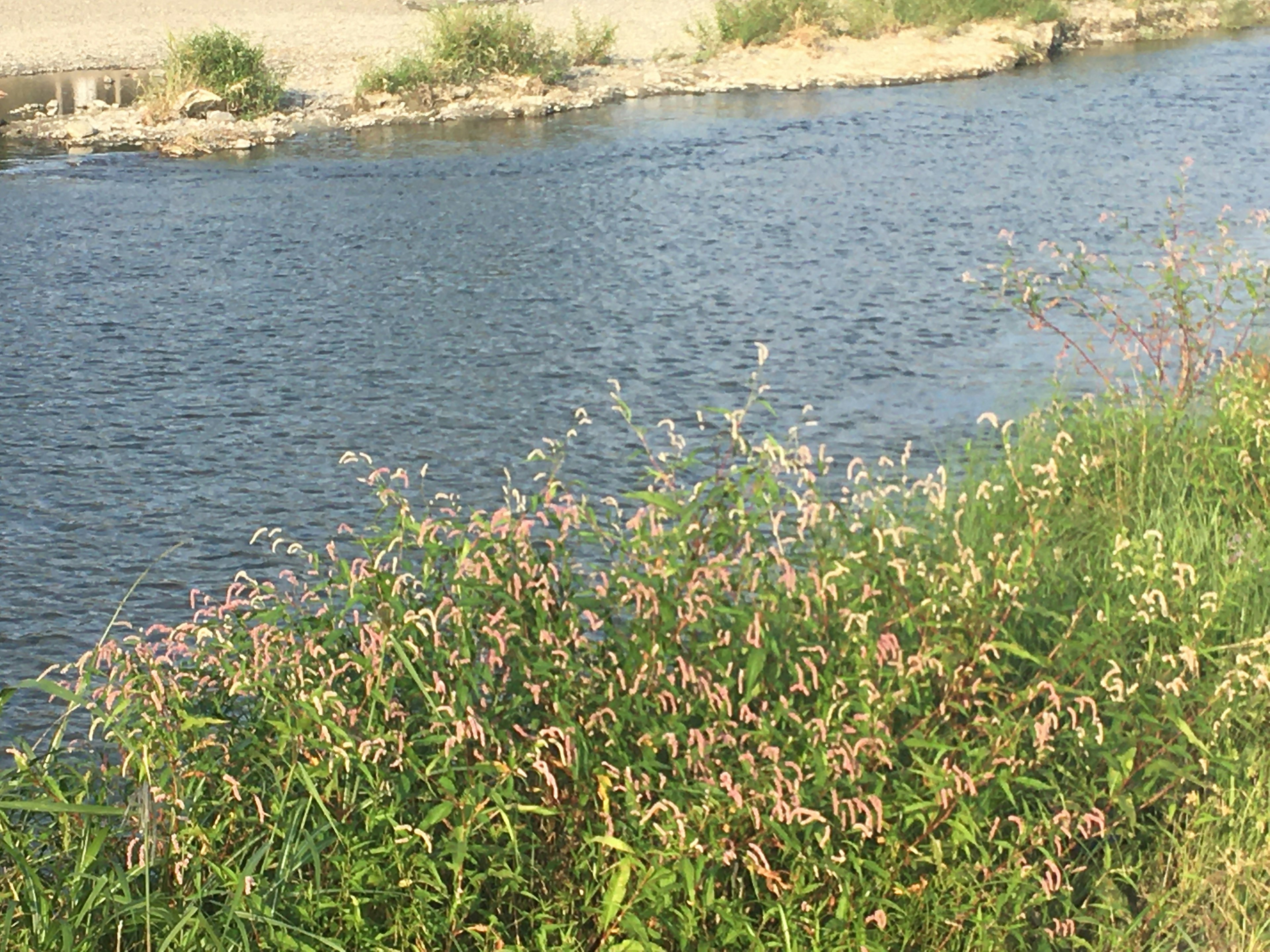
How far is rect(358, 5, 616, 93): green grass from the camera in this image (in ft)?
81.4

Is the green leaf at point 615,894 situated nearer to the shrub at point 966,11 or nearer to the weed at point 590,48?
the weed at point 590,48

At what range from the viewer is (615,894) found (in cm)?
440

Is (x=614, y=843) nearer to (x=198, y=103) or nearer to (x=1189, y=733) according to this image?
(x=1189, y=733)

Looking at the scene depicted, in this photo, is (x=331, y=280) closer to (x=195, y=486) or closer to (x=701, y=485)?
(x=195, y=486)

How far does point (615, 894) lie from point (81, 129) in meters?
20.4

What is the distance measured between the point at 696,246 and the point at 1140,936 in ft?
38.8

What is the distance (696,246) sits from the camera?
53.1 ft

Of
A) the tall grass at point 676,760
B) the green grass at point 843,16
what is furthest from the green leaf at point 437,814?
the green grass at point 843,16

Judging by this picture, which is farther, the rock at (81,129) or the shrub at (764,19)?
the shrub at (764,19)

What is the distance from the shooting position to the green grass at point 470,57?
81.4 ft

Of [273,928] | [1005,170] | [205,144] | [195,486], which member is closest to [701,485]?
[273,928]

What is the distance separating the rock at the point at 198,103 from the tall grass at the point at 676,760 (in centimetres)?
1926

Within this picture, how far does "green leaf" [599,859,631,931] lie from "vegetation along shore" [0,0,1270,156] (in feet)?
61.1

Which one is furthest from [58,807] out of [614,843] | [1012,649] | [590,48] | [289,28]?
[289,28]
